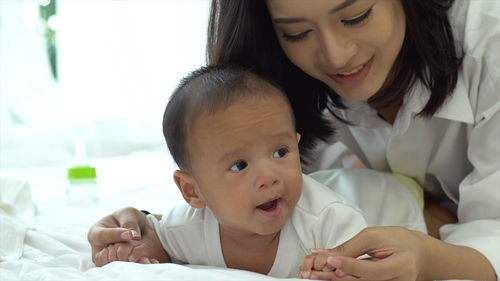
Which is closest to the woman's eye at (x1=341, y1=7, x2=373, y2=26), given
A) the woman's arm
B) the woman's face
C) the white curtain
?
the woman's face

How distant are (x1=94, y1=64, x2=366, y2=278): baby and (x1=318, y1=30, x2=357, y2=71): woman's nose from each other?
18cm

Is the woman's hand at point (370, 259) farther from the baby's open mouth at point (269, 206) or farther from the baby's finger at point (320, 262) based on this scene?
the baby's open mouth at point (269, 206)

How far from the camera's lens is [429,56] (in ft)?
4.54

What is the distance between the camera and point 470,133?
56.5 inches

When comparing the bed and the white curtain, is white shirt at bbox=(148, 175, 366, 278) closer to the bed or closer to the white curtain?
the bed

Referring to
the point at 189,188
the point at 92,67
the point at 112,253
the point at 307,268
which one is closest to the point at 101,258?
the point at 112,253

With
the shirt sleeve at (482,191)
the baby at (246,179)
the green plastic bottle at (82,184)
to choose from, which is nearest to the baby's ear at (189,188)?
the baby at (246,179)

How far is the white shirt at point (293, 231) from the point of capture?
116 cm

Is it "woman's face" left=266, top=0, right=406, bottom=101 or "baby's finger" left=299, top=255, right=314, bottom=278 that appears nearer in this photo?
"baby's finger" left=299, top=255, right=314, bottom=278

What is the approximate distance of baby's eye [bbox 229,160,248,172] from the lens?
1.12 m

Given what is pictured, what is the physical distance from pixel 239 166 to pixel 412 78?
550 millimetres

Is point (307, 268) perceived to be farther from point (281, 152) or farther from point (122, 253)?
point (122, 253)

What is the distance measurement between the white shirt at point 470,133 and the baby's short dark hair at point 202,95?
0.45 metres

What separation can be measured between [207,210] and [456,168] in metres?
0.69
